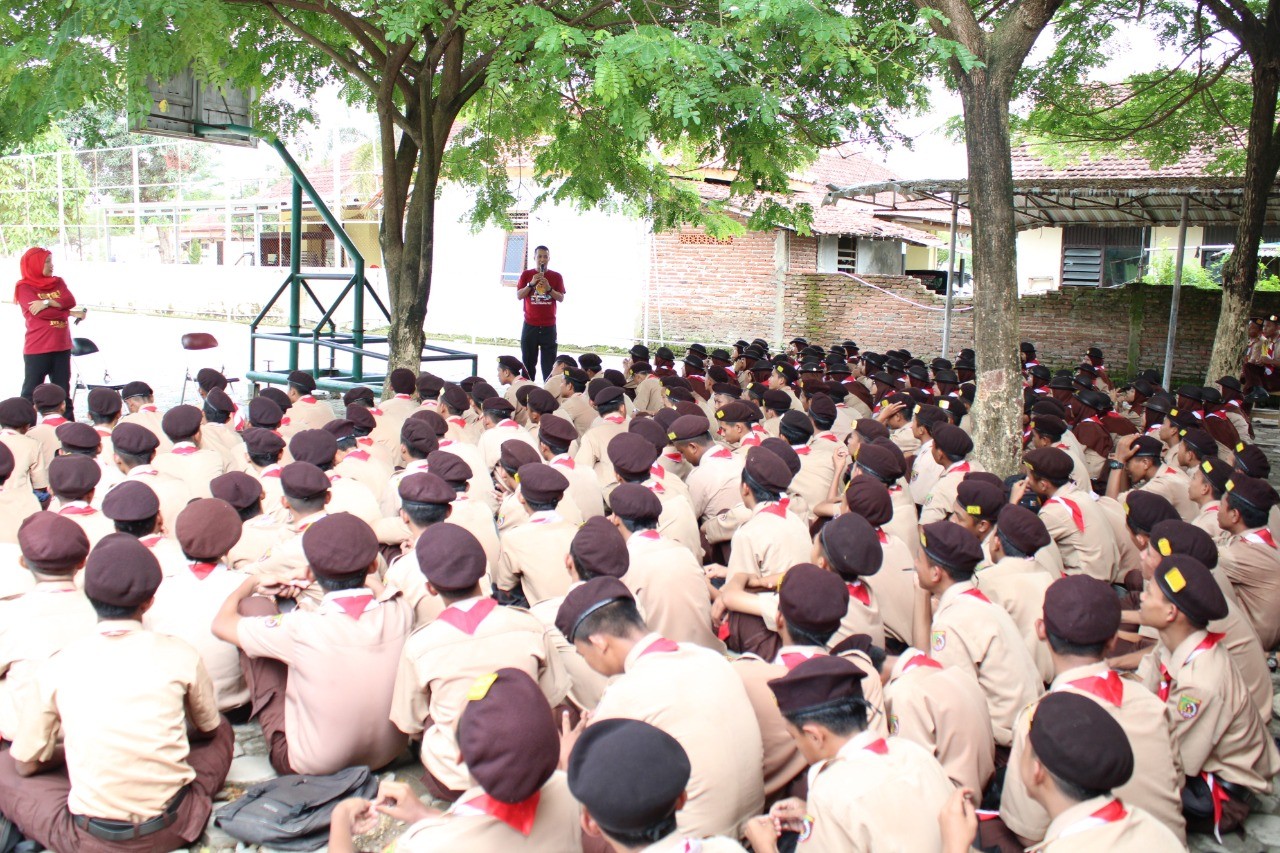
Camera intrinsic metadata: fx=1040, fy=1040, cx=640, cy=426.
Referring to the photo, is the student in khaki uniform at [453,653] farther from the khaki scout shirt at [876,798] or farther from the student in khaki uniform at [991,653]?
the student in khaki uniform at [991,653]

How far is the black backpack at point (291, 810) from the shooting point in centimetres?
335

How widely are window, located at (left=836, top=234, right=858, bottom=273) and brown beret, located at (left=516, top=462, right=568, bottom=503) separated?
17.5m

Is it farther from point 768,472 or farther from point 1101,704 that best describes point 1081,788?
point 768,472

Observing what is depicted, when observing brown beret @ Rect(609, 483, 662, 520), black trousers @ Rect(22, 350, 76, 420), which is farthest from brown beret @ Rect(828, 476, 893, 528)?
black trousers @ Rect(22, 350, 76, 420)

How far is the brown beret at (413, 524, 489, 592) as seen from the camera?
341cm

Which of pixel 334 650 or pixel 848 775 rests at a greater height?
pixel 848 775

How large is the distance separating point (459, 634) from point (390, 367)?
7371 millimetres

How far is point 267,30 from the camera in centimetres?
952

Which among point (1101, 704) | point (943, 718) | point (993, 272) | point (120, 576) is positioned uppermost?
point (993, 272)

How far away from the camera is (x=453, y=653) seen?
3303 millimetres

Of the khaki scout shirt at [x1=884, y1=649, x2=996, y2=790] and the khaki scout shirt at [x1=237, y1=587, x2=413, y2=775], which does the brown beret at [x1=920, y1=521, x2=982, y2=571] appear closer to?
the khaki scout shirt at [x1=884, y1=649, x2=996, y2=790]

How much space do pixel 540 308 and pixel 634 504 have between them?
27.4 ft

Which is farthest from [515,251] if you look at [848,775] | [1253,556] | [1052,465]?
[848,775]

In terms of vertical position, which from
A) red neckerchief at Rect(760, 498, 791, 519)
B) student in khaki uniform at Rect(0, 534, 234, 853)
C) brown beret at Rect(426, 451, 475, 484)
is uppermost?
brown beret at Rect(426, 451, 475, 484)
